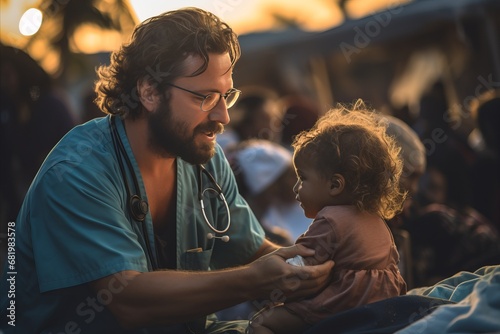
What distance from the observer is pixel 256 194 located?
5645mm

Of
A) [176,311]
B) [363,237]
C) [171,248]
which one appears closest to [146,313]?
[176,311]

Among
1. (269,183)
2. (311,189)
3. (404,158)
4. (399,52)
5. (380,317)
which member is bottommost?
(399,52)

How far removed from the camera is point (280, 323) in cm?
303

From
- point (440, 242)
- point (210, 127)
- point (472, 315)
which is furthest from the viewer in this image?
point (440, 242)

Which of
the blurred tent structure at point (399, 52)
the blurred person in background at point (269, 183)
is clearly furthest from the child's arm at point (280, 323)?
the blurred tent structure at point (399, 52)

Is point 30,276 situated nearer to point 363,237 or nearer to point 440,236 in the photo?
point 363,237

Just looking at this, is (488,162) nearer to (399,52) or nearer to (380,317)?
(380,317)

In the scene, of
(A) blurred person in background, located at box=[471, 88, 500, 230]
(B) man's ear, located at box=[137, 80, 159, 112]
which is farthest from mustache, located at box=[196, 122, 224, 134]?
(A) blurred person in background, located at box=[471, 88, 500, 230]

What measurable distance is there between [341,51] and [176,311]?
9.82 meters

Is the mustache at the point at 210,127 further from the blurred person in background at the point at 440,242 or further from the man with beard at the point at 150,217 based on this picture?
the blurred person in background at the point at 440,242

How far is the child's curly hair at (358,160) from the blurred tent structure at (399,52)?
5.19 meters

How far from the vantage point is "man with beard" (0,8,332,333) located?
2.98 m

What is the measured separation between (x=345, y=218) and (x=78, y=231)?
3.07 ft

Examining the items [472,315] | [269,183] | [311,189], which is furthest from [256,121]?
[472,315]
